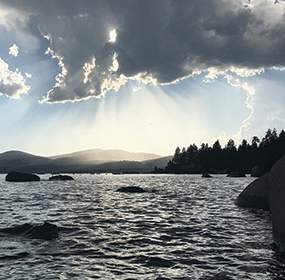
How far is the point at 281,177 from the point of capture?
8367 mm

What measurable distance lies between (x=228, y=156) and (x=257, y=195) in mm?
134403

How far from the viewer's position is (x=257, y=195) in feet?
53.5

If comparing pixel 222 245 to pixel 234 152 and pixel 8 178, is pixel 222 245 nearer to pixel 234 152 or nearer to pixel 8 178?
pixel 8 178

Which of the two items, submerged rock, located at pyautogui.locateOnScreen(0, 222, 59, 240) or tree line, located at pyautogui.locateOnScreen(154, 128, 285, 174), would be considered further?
tree line, located at pyautogui.locateOnScreen(154, 128, 285, 174)

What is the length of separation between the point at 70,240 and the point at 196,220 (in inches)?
239

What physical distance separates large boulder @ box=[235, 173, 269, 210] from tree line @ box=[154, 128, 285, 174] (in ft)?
306

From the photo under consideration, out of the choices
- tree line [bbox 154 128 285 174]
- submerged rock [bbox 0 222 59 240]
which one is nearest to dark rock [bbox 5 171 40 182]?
submerged rock [bbox 0 222 59 240]

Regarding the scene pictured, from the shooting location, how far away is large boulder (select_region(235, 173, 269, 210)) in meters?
15.9

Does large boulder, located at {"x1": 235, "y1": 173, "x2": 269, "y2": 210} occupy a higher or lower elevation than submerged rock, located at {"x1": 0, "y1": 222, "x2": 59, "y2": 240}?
higher

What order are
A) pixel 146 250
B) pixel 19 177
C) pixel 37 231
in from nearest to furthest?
pixel 146 250 → pixel 37 231 → pixel 19 177

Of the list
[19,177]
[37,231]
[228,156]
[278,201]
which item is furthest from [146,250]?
[228,156]

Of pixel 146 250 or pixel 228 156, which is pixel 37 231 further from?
pixel 228 156

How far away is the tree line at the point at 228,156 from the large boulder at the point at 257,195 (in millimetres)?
93293

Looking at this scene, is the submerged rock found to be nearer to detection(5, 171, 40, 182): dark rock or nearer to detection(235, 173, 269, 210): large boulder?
detection(235, 173, 269, 210): large boulder
